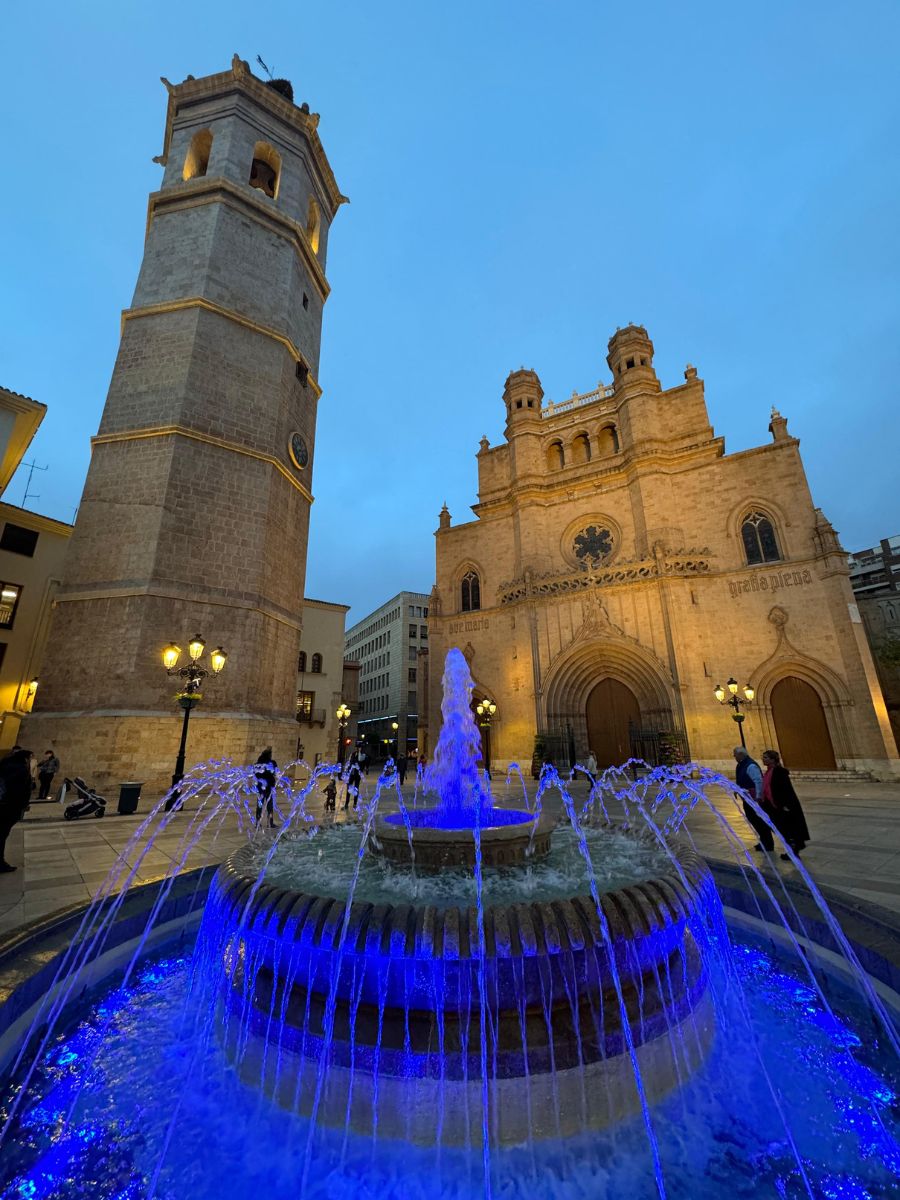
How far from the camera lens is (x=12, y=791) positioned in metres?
5.60

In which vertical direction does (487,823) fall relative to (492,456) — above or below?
below

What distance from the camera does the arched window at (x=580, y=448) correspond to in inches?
1042

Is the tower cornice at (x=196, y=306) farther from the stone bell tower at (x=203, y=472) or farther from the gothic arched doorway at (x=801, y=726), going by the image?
the gothic arched doorway at (x=801, y=726)

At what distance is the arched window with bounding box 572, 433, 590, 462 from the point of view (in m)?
26.5

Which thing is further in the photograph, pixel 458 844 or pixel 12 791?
pixel 12 791

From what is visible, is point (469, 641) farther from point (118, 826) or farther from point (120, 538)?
point (118, 826)

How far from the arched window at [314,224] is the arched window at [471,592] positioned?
16.9 meters

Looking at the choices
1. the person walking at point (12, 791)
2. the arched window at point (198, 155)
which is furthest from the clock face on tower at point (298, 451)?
the person walking at point (12, 791)

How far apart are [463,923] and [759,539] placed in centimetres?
2196

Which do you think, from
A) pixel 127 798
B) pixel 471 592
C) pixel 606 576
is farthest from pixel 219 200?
pixel 606 576

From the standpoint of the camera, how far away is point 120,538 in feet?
46.0

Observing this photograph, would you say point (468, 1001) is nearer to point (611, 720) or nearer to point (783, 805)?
point (783, 805)

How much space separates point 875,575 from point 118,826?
4692 cm

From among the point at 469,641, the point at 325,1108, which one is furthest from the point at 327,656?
the point at 325,1108
